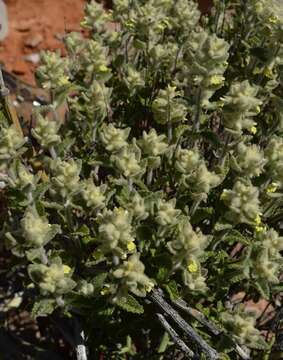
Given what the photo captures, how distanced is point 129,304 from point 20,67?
3.91 metres

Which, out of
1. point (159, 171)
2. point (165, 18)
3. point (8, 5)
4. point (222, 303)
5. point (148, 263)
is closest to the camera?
point (148, 263)

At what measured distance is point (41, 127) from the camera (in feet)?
8.73

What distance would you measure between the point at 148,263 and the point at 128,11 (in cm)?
153

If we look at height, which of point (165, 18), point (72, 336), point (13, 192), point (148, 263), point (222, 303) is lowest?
point (72, 336)

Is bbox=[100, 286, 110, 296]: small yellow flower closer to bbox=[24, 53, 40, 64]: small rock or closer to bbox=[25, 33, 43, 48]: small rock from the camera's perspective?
bbox=[24, 53, 40, 64]: small rock

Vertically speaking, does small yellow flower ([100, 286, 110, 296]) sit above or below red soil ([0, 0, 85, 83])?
above

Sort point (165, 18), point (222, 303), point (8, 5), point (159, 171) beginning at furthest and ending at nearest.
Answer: point (8, 5), point (165, 18), point (159, 171), point (222, 303)

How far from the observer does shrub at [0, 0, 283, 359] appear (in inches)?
98.1

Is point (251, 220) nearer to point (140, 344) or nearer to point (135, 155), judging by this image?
point (135, 155)

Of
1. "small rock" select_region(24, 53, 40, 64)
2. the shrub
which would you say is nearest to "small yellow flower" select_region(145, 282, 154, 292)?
the shrub

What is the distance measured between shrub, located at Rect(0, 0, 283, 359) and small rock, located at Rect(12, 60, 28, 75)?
2.57 meters

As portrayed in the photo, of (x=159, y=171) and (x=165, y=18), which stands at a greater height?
(x=165, y=18)

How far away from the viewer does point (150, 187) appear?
3.05m

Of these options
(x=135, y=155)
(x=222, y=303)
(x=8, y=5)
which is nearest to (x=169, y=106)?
(x=135, y=155)
